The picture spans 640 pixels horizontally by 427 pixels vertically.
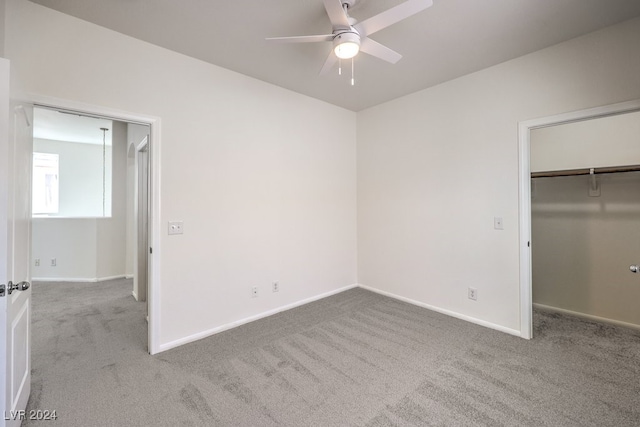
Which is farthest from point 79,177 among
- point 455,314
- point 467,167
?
point 455,314

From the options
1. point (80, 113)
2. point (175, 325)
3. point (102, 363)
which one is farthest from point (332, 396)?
point (80, 113)

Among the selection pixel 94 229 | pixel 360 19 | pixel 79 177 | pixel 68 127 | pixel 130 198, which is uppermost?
pixel 68 127

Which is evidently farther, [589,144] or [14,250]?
[589,144]

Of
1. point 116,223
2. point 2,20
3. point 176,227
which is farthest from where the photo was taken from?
point 116,223

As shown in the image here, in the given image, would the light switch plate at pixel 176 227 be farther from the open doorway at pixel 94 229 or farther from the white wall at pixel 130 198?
the white wall at pixel 130 198

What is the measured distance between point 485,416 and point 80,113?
11.7 feet

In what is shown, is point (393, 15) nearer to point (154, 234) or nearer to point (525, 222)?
point (525, 222)

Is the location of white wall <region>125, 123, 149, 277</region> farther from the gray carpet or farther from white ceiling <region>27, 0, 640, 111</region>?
white ceiling <region>27, 0, 640, 111</region>

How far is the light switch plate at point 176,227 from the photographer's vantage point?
2.49m

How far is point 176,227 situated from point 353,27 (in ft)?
7.15

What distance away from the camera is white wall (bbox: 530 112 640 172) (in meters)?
2.77

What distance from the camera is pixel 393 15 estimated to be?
5.28ft

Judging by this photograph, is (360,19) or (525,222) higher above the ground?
(360,19)

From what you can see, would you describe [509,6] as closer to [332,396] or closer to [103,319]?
[332,396]
